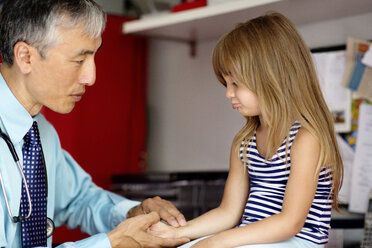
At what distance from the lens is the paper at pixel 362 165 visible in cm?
149

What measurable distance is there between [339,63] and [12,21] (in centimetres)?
100

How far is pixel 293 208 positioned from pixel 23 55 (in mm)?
677

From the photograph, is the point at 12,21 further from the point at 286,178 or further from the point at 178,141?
the point at 178,141

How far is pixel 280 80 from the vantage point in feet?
3.49

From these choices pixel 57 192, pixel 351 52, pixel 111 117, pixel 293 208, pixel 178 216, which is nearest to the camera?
pixel 293 208

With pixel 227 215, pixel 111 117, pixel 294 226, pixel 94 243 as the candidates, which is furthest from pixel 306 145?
pixel 111 117

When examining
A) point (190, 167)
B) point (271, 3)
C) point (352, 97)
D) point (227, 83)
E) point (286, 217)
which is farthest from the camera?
point (190, 167)

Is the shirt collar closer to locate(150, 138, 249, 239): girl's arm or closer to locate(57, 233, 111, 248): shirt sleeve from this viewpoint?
locate(57, 233, 111, 248): shirt sleeve

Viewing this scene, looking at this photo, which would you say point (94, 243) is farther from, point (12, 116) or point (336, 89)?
point (336, 89)

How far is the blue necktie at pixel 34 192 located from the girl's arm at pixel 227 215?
262 millimetres

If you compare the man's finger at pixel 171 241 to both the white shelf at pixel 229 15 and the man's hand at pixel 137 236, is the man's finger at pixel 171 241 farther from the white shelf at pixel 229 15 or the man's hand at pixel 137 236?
the white shelf at pixel 229 15

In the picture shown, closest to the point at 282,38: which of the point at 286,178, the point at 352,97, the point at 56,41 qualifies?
the point at 286,178

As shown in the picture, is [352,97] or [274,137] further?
[352,97]

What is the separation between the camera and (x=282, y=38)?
108cm
